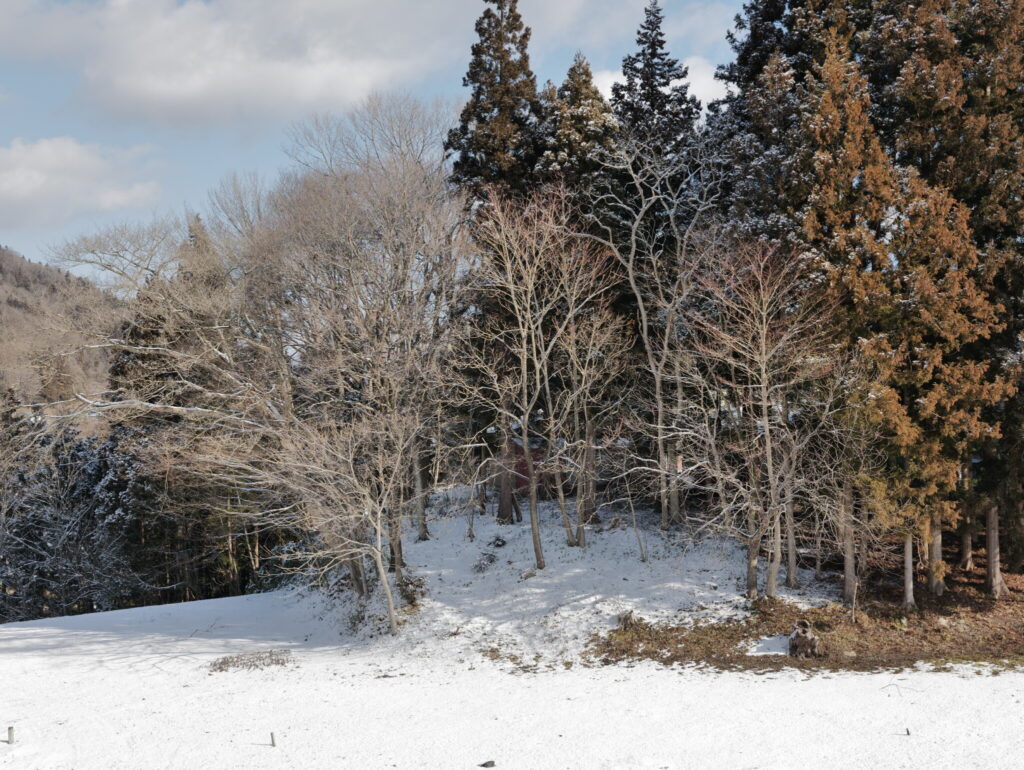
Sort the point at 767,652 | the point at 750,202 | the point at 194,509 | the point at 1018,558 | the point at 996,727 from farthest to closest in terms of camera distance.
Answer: the point at 194,509 → the point at 750,202 → the point at 1018,558 → the point at 767,652 → the point at 996,727

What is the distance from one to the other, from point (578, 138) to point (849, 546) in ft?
45.2

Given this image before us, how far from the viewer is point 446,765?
998 cm

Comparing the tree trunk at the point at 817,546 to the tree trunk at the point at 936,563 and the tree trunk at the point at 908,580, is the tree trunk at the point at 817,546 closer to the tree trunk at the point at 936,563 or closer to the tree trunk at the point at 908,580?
the tree trunk at the point at 908,580

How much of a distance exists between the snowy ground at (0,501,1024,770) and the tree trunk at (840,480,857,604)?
80 centimetres

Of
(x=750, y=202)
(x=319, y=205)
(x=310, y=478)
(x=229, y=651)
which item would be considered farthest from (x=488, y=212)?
(x=229, y=651)

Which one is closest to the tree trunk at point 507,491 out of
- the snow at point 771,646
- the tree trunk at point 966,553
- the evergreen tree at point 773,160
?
the snow at point 771,646

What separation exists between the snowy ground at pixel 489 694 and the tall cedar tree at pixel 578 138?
1121cm

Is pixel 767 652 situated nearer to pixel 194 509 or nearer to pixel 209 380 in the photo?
pixel 209 380

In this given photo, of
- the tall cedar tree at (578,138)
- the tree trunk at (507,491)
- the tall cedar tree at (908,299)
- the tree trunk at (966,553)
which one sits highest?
the tall cedar tree at (578,138)

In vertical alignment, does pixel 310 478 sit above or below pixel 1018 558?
above

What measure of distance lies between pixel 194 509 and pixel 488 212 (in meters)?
15.2

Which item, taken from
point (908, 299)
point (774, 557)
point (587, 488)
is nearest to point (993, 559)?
point (774, 557)

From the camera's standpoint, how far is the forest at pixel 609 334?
1480 cm

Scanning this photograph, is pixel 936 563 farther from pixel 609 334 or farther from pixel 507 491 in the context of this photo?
pixel 507 491
